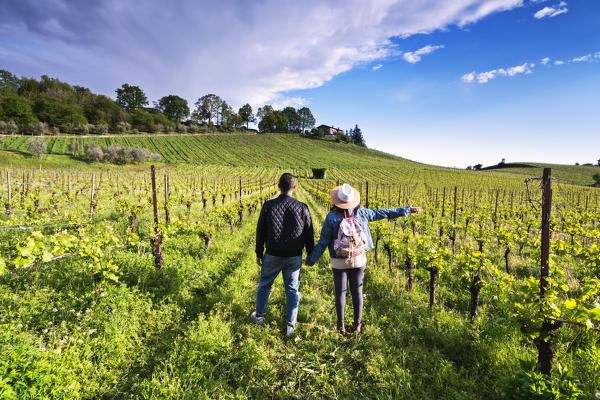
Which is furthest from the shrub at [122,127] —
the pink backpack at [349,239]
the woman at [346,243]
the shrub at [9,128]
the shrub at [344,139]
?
A: the pink backpack at [349,239]

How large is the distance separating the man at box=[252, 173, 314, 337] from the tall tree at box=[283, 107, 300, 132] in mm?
111820

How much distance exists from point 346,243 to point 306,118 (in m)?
114

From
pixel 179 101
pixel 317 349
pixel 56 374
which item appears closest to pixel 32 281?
pixel 56 374

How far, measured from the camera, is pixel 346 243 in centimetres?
341

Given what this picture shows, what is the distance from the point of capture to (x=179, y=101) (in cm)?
10369

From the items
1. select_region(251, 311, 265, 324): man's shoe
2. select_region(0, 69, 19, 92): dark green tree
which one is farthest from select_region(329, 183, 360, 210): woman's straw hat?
select_region(0, 69, 19, 92): dark green tree

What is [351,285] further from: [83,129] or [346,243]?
[83,129]

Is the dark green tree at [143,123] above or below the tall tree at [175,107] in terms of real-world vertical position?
below

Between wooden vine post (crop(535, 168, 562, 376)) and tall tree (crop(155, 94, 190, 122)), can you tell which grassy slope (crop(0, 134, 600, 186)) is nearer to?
tall tree (crop(155, 94, 190, 122))

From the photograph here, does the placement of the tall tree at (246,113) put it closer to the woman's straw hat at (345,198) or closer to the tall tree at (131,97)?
the tall tree at (131,97)

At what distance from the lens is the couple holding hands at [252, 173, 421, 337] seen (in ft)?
11.5

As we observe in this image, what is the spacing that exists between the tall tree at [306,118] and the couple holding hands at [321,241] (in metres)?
113

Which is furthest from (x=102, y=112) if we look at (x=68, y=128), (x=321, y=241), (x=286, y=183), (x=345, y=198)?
(x=345, y=198)

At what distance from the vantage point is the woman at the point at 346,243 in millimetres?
3451
